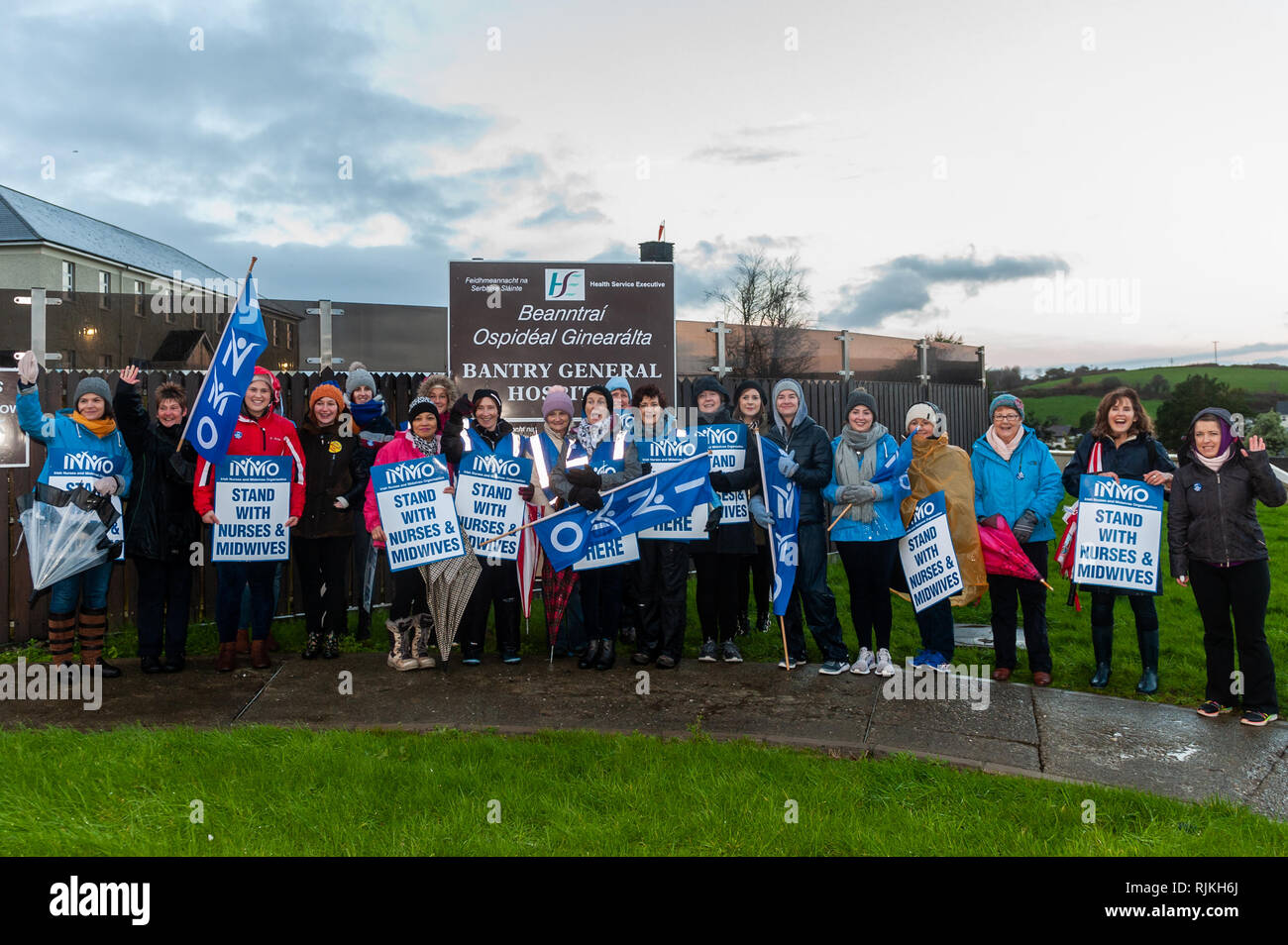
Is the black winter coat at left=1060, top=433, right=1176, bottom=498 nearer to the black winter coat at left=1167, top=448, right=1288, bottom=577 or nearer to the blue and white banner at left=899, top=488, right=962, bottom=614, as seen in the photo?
the black winter coat at left=1167, top=448, right=1288, bottom=577

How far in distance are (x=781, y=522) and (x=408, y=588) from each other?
2859 millimetres

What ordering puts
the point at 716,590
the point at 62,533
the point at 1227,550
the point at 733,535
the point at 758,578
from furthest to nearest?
the point at 758,578
the point at 716,590
the point at 733,535
the point at 62,533
the point at 1227,550

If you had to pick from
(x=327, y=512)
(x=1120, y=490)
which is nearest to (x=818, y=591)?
(x=1120, y=490)

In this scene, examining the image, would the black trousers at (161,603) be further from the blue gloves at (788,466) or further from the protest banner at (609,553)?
the blue gloves at (788,466)

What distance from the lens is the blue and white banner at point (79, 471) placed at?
6586 millimetres

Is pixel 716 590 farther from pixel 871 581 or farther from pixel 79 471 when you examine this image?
pixel 79 471

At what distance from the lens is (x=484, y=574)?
721 cm

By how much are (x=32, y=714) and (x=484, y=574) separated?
9.96 ft

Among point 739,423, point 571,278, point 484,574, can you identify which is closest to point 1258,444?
point 739,423

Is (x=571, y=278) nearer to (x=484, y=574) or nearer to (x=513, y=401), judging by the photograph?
(x=513, y=401)

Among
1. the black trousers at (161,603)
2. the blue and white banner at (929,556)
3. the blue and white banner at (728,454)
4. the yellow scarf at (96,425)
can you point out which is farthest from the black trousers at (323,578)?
the blue and white banner at (929,556)

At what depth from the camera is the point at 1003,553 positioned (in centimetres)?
665

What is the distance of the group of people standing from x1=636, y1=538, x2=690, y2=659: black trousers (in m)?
0.02

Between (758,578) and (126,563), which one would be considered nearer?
(126,563)
